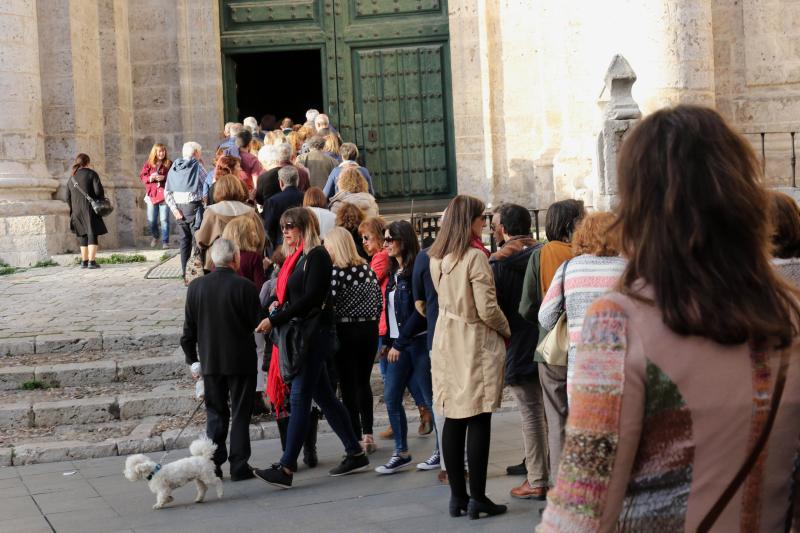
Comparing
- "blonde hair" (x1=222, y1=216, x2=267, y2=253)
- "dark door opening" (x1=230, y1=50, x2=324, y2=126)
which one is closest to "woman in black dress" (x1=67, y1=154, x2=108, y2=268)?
"blonde hair" (x1=222, y1=216, x2=267, y2=253)

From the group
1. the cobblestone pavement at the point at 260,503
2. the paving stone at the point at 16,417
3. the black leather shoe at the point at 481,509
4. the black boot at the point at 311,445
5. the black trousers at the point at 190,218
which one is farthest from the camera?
the black trousers at the point at 190,218

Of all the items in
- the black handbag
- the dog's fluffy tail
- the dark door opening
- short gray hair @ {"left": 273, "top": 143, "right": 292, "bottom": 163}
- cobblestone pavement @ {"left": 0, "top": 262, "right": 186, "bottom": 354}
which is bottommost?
the dog's fluffy tail

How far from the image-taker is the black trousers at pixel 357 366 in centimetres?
805

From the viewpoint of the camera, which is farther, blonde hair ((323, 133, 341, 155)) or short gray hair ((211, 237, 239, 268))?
blonde hair ((323, 133, 341, 155))

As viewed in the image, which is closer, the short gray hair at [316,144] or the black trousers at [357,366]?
the black trousers at [357,366]

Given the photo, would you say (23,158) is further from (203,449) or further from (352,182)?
Answer: (203,449)

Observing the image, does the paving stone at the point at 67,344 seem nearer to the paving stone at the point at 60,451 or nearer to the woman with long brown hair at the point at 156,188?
the paving stone at the point at 60,451

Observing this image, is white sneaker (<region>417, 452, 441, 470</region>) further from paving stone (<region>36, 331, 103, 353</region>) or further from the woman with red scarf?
paving stone (<region>36, 331, 103, 353</region>)

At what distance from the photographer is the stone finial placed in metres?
11.9

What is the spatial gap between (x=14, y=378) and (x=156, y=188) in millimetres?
6618

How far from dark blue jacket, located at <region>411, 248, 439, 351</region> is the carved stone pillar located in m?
10.6

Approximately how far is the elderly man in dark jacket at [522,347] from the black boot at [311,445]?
5.28 ft

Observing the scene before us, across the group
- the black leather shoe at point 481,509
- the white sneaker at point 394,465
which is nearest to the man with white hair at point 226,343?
the white sneaker at point 394,465

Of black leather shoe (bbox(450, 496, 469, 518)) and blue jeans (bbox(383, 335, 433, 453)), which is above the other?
blue jeans (bbox(383, 335, 433, 453))
